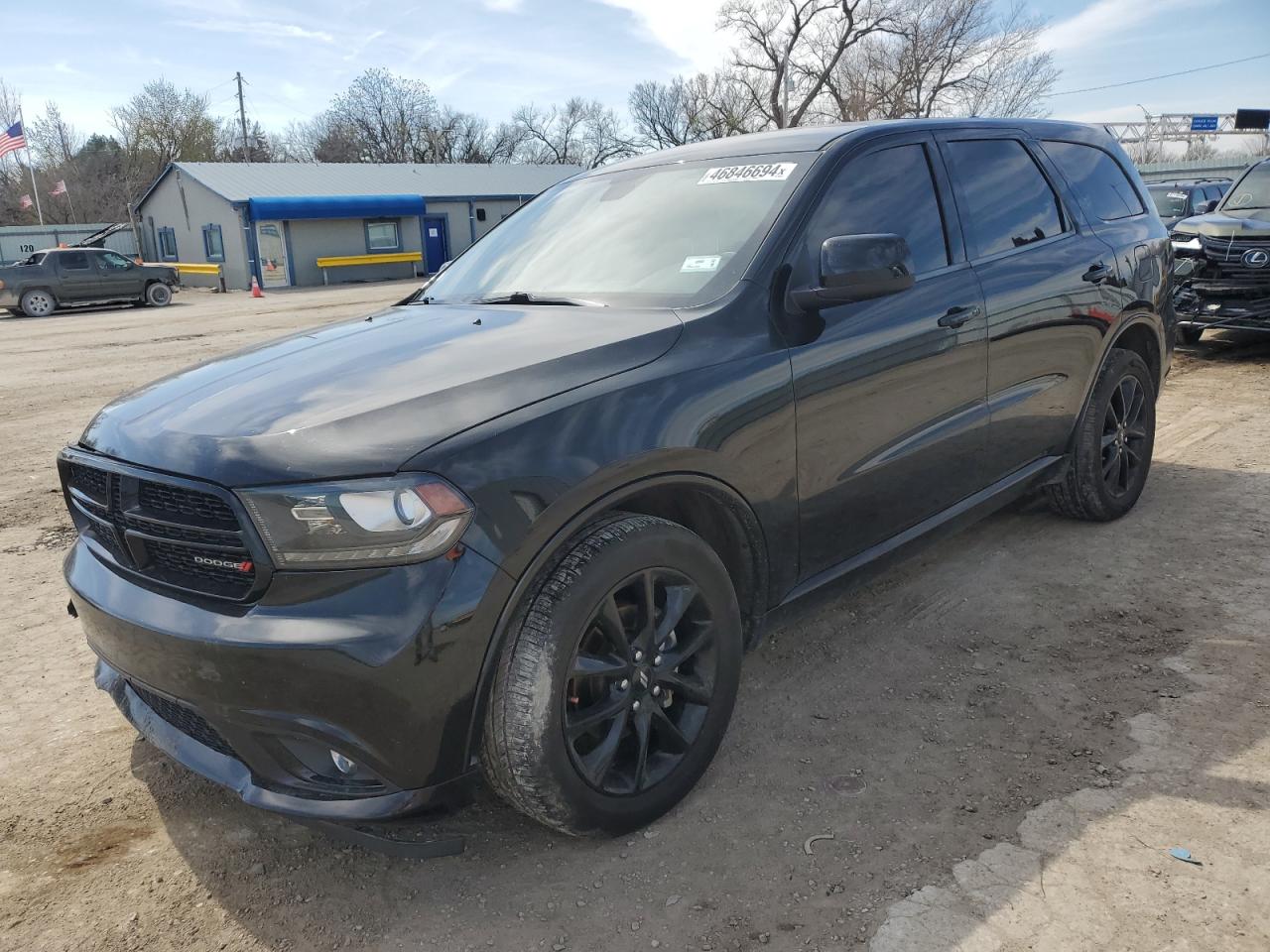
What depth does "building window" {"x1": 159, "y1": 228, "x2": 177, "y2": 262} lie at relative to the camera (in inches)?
1480

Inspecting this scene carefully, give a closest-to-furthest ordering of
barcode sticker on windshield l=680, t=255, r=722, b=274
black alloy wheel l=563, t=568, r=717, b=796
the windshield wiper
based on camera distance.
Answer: black alloy wheel l=563, t=568, r=717, b=796 → barcode sticker on windshield l=680, t=255, r=722, b=274 → the windshield wiper

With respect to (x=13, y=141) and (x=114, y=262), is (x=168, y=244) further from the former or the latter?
(x=114, y=262)

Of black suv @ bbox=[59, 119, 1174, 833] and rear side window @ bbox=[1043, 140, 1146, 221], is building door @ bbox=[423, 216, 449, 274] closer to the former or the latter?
rear side window @ bbox=[1043, 140, 1146, 221]

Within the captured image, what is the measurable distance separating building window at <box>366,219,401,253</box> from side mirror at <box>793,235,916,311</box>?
3470 cm

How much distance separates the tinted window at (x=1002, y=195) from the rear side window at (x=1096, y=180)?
0.28 metres

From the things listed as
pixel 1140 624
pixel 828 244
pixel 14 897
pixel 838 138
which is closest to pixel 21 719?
pixel 14 897

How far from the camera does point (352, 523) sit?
2.10m

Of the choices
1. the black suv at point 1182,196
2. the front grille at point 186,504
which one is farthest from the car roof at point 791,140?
the black suv at point 1182,196

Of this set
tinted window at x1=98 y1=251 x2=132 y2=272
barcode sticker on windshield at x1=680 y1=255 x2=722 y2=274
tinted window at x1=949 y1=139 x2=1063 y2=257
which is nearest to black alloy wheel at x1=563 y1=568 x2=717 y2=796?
barcode sticker on windshield at x1=680 y1=255 x2=722 y2=274

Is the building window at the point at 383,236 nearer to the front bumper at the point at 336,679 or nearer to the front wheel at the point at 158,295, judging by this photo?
the front wheel at the point at 158,295

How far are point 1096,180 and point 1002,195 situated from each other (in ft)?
3.45

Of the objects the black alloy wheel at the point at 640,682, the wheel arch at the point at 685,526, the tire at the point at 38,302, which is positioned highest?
the tire at the point at 38,302

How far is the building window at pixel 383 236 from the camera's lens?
35.1 metres

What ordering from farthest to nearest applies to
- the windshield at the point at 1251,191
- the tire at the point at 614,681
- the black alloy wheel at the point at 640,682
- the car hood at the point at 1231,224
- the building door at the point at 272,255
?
the building door at the point at 272,255
the windshield at the point at 1251,191
the car hood at the point at 1231,224
the black alloy wheel at the point at 640,682
the tire at the point at 614,681
